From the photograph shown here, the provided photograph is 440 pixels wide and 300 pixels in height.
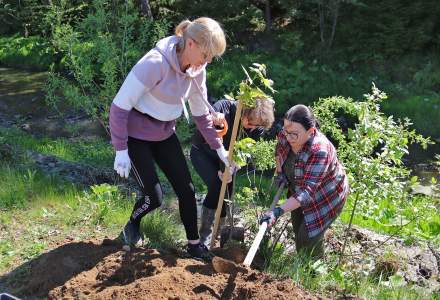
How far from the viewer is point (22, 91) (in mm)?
13164

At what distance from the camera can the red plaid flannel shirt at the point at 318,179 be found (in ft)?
11.2

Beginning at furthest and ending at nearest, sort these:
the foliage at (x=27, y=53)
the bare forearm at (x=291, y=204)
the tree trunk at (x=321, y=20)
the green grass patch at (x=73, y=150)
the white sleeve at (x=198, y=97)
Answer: the foliage at (x=27, y=53) < the tree trunk at (x=321, y=20) < the green grass patch at (x=73, y=150) < the white sleeve at (x=198, y=97) < the bare forearm at (x=291, y=204)

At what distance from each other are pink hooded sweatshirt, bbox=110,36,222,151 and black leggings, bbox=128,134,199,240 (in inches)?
2.8

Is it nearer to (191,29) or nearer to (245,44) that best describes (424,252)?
(191,29)

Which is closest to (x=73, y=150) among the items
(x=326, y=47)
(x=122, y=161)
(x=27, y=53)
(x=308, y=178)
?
(x=122, y=161)

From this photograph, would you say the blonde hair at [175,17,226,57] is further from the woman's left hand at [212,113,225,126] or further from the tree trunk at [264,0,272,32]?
the tree trunk at [264,0,272,32]

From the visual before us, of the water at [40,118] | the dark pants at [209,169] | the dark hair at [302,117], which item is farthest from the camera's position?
the water at [40,118]

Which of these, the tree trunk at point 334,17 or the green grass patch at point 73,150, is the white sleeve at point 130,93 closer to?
the green grass patch at point 73,150

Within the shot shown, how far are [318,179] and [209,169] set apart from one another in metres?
1.00

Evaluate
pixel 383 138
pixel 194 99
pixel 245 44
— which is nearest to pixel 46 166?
pixel 194 99

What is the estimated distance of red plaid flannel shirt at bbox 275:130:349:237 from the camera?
3.41 meters

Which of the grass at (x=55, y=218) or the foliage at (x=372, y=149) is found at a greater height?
the foliage at (x=372, y=149)

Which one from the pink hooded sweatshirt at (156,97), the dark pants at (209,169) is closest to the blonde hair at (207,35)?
the pink hooded sweatshirt at (156,97)

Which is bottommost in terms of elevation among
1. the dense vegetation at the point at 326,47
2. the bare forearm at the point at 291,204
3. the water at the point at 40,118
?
the water at the point at 40,118
